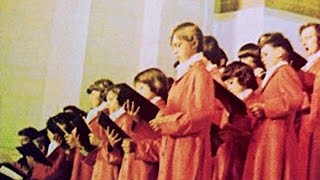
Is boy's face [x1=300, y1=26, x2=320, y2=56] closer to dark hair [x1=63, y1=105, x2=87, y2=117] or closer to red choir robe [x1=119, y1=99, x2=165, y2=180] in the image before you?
red choir robe [x1=119, y1=99, x2=165, y2=180]

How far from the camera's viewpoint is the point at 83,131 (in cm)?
589

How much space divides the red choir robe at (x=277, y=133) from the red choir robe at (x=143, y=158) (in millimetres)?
665

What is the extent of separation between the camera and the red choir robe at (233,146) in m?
4.79

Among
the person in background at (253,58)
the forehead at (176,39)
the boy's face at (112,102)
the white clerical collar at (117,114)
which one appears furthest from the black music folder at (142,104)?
the person in background at (253,58)

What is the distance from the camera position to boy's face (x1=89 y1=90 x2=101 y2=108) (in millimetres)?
5945

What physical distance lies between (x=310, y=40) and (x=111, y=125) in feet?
4.41

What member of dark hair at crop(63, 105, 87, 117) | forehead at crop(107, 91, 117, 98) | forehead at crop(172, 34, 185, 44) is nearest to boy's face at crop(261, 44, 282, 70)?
forehead at crop(172, 34, 185, 44)

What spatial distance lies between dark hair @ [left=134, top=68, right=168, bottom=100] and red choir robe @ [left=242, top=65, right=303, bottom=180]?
2.45 feet

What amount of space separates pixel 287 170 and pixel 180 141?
63 centimetres

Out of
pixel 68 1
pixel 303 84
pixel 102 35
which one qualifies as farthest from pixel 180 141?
pixel 68 1

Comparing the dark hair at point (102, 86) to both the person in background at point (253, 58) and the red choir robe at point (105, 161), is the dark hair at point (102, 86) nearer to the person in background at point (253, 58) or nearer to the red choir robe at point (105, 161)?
the red choir robe at point (105, 161)

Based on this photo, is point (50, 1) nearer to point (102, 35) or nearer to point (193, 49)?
point (102, 35)

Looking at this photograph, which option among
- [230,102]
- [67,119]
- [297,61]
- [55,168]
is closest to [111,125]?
[67,119]

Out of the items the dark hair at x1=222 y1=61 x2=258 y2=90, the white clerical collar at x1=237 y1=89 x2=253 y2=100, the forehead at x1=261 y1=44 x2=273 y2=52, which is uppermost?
the forehead at x1=261 y1=44 x2=273 y2=52
